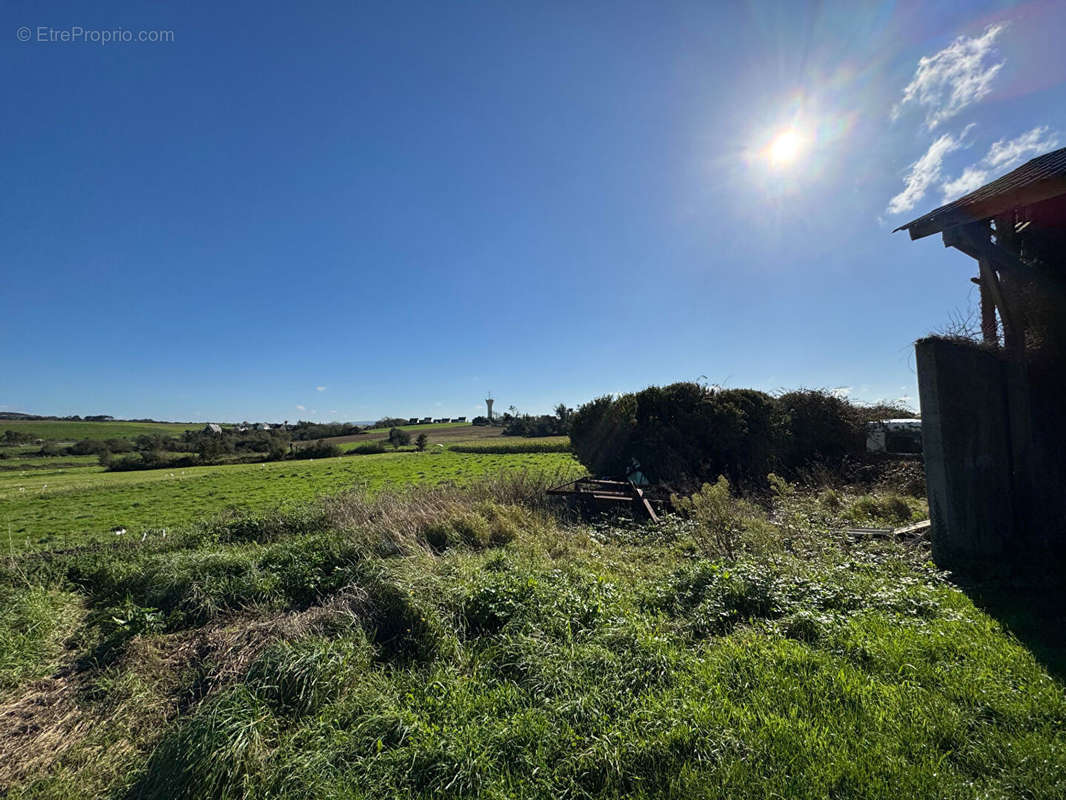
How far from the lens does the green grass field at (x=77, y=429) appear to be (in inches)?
2219

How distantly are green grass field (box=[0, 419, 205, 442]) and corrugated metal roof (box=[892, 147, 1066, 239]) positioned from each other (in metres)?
80.3

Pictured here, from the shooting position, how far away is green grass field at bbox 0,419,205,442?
56.4 metres

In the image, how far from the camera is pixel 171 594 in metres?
5.15

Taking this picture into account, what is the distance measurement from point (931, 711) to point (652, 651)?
169cm

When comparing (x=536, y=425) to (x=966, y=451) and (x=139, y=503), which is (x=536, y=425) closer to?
(x=139, y=503)

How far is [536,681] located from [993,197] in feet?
24.7

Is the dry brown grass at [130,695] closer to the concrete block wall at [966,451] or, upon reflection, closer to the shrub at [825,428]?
the concrete block wall at [966,451]

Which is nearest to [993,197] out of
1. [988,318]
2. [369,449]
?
[988,318]

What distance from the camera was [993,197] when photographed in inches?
194

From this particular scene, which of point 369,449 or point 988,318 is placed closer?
point 988,318

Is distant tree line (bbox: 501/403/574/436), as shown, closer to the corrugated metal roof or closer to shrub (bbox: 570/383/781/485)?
shrub (bbox: 570/383/781/485)

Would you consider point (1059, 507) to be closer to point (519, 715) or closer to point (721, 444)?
point (721, 444)

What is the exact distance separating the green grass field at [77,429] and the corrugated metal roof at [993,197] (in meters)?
80.3

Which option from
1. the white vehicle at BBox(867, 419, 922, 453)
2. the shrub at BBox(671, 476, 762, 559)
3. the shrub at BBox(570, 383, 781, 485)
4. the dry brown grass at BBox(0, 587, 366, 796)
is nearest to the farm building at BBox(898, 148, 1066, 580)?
the shrub at BBox(671, 476, 762, 559)
